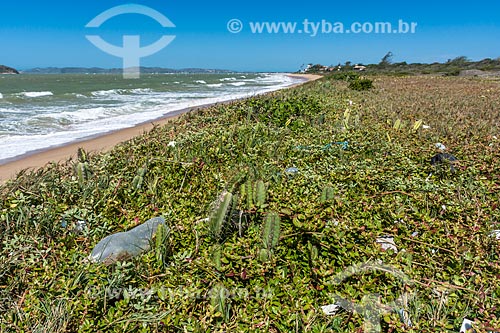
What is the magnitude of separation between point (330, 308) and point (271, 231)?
1.90ft

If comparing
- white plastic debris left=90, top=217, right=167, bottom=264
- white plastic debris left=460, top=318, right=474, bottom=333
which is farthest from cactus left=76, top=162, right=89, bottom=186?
white plastic debris left=460, top=318, right=474, bottom=333

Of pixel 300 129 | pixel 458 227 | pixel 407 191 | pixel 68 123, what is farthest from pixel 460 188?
pixel 68 123

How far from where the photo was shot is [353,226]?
7.40ft

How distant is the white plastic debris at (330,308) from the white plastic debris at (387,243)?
0.63 meters

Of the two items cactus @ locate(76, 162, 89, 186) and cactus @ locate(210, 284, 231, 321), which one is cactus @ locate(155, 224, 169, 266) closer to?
cactus @ locate(210, 284, 231, 321)

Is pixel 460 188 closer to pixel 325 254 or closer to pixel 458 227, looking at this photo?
pixel 458 227

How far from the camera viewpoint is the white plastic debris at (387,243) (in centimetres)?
224

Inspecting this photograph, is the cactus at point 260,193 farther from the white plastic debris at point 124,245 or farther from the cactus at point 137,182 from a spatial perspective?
the cactus at point 137,182

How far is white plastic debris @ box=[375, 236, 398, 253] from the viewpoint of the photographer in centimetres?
224

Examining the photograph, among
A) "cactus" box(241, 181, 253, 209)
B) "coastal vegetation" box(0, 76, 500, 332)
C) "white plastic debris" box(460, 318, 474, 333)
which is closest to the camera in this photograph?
"white plastic debris" box(460, 318, 474, 333)

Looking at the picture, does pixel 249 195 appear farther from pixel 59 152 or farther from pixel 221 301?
pixel 59 152

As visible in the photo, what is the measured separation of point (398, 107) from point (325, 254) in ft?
21.5

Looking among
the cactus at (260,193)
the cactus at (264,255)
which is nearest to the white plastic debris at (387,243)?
the cactus at (264,255)

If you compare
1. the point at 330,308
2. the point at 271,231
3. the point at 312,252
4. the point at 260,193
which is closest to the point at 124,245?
the point at 271,231
